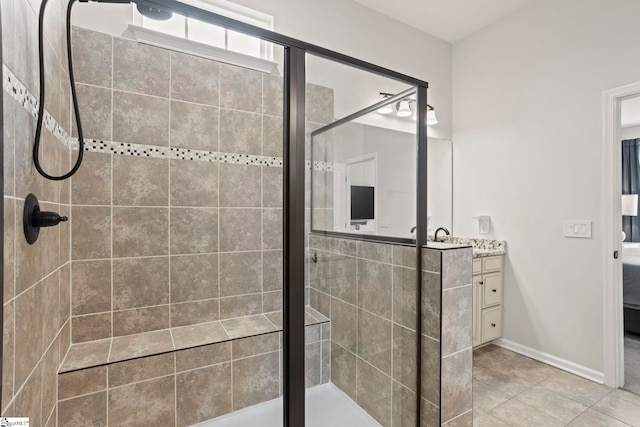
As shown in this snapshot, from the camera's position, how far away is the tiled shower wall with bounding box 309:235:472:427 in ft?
4.74

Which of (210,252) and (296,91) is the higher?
(296,91)

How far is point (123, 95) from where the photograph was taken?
1766 millimetres

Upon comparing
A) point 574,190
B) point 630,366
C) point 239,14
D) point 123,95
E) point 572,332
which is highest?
point 239,14

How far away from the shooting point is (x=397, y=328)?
1.55 m

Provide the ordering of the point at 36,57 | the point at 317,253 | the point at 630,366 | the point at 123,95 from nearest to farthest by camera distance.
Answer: the point at 36,57
the point at 317,253
the point at 123,95
the point at 630,366

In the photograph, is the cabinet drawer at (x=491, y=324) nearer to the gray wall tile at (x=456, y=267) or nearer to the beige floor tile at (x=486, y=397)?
the beige floor tile at (x=486, y=397)

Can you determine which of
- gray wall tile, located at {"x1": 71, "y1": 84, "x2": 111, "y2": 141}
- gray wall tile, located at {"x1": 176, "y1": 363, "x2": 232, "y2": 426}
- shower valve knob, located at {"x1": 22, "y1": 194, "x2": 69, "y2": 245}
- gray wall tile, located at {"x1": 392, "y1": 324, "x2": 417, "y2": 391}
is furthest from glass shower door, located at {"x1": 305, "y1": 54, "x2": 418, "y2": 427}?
gray wall tile, located at {"x1": 71, "y1": 84, "x2": 111, "y2": 141}

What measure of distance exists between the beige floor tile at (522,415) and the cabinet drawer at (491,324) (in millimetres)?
788

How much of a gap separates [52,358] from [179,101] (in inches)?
59.4

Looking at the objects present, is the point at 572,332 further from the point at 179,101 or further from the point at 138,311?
the point at 179,101

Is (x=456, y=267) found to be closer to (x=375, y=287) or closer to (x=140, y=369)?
(x=375, y=287)

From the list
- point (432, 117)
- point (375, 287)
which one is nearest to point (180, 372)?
point (375, 287)

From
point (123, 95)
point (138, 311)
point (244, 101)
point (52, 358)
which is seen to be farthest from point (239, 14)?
point (52, 358)

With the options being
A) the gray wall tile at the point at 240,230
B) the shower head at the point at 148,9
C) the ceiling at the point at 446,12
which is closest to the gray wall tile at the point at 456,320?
the gray wall tile at the point at 240,230
